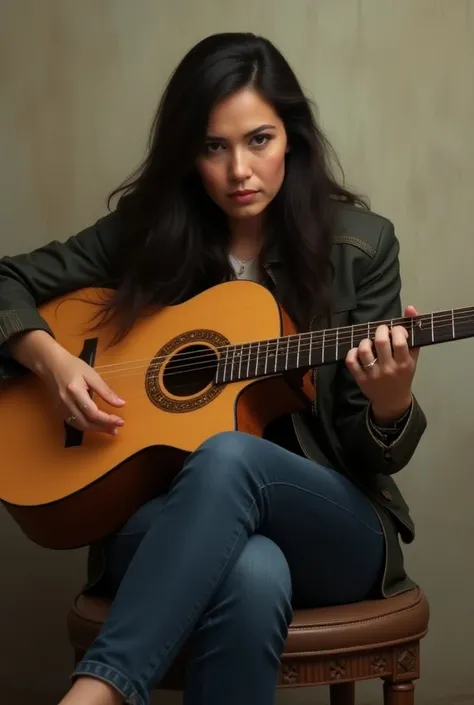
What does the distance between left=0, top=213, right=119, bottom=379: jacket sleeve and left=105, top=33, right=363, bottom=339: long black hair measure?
1.7 inches

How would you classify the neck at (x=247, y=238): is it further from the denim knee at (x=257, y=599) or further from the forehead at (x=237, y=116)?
the denim knee at (x=257, y=599)

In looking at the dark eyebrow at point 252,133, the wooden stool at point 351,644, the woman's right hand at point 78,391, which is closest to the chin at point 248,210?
the dark eyebrow at point 252,133

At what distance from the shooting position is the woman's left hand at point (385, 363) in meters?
1.08

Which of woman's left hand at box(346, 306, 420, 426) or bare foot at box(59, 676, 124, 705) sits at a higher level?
woman's left hand at box(346, 306, 420, 426)

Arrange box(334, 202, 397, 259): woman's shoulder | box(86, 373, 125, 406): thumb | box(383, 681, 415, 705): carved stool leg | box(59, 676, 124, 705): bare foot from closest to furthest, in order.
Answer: box(59, 676, 124, 705): bare foot → box(383, 681, 415, 705): carved stool leg → box(86, 373, 125, 406): thumb → box(334, 202, 397, 259): woman's shoulder

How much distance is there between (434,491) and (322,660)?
2.43 feet

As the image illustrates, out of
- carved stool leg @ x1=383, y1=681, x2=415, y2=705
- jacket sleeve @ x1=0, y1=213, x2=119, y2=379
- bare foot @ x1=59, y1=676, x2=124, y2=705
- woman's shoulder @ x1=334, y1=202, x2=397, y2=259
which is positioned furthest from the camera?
jacket sleeve @ x1=0, y1=213, x2=119, y2=379

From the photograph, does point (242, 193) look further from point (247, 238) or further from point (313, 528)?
point (313, 528)

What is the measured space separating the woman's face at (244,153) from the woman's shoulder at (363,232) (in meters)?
0.12

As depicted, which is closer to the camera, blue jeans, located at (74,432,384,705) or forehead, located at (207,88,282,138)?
blue jeans, located at (74,432,384,705)

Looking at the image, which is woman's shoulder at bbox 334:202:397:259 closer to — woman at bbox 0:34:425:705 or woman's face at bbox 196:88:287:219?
woman at bbox 0:34:425:705

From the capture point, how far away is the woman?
99 centimetres

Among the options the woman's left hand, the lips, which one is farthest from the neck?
the woman's left hand

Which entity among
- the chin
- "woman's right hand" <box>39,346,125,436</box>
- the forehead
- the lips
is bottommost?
"woman's right hand" <box>39,346,125,436</box>
